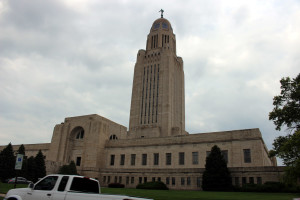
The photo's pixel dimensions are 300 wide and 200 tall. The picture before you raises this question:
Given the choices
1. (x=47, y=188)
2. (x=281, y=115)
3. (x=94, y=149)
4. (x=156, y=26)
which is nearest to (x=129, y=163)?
(x=94, y=149)

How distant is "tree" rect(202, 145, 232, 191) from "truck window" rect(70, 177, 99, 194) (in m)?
26.6

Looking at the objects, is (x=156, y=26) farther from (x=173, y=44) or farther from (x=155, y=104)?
(x=155, y=104)

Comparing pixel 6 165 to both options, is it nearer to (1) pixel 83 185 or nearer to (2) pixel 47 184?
(2) pixel 47 184

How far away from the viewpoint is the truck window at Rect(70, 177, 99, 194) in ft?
29.8

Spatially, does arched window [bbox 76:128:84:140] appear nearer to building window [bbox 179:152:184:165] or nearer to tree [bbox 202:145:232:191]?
building window [bbox 179:152:184:165]

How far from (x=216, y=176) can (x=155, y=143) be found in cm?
1655

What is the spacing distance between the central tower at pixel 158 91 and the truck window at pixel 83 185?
161 ft

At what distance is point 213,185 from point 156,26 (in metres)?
57.6

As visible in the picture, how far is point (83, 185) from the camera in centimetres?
945

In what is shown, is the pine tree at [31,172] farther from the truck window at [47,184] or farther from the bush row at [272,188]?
the truck window at [47,184]

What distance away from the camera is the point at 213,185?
33.1 meters

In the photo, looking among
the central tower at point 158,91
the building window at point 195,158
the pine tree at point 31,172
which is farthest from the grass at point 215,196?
the central tower at point 158,91

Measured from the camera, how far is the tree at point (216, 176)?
3288cm

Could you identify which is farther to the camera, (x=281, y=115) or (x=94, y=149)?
(x=94, y=149)
